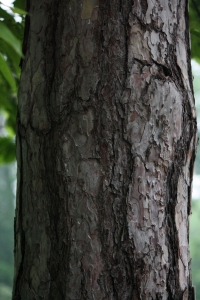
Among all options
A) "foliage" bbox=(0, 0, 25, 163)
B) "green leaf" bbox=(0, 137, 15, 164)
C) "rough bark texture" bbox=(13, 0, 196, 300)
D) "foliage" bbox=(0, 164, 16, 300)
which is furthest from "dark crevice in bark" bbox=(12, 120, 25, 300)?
"foliage" bbox=(0, 164, 16, 300)

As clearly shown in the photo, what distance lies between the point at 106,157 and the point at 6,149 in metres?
0.59

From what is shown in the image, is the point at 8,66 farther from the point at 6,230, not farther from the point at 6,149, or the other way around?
the point at 6,230

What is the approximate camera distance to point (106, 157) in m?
0.76

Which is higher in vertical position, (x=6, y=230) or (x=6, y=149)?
(x=6, y=230)

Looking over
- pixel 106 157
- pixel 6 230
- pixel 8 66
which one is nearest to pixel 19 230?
pixel 106 157

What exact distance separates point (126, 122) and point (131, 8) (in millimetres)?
234

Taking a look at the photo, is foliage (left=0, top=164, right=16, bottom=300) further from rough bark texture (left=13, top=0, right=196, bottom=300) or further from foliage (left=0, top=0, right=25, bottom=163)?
rough bark texture (left=13, top=0, right=196, bottom=300)

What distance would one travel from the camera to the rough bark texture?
74 centimetres

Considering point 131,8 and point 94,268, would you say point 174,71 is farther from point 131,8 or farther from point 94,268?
Result: point 94,268

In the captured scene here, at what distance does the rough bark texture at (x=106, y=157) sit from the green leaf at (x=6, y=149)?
16.9 inches

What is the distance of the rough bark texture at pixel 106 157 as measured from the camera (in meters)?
0.74

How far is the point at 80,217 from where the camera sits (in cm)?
75

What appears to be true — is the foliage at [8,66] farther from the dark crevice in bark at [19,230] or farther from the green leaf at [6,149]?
the dark crevice in bark at [19,230]

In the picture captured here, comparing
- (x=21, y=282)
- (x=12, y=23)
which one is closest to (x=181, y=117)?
(x=21, y=282)
